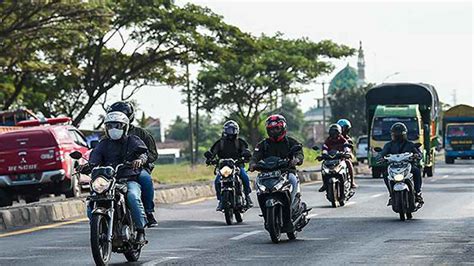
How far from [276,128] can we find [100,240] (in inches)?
185

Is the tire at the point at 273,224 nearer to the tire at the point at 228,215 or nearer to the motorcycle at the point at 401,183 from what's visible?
the tire at the point at 228,215

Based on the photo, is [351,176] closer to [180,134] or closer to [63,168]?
[63,168]

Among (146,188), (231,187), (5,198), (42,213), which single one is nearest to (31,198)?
(5,198)

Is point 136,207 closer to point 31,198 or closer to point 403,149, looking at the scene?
point 403,149

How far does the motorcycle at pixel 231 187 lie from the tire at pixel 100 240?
702cm

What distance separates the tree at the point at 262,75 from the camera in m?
70.0

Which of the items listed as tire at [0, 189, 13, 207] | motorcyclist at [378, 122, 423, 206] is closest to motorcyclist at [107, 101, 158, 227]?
motorcyclist at [378, 122, 423, 206]

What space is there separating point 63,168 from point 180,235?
1067 cm

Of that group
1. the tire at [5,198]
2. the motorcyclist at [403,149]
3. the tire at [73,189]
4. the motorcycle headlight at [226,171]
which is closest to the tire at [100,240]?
the motorcycle headlight at [226,171]

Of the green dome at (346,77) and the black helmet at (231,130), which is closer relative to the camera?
the black helmet at (231,130)

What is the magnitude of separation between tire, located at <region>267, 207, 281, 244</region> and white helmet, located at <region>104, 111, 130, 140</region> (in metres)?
3.04

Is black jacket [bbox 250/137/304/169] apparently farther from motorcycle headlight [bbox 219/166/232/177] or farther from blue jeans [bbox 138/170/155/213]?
motorcycle headlight [bbox 219/166/232/177]

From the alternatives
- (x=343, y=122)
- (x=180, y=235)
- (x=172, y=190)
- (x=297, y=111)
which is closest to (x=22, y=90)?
(x=172, y=190)

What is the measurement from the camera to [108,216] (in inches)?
490
